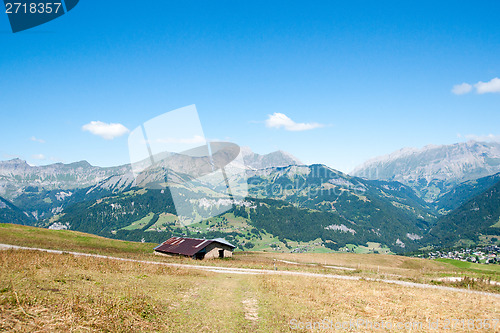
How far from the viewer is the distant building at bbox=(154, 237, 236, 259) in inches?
2612

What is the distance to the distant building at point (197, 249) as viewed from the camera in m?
66.3

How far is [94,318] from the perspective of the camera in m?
11.1

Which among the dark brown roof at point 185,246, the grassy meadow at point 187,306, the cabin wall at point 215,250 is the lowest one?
the cabin wall at point 215,250

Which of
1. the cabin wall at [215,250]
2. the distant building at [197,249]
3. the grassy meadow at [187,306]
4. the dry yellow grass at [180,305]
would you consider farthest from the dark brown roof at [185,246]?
the dry yellow grass at [180,305]

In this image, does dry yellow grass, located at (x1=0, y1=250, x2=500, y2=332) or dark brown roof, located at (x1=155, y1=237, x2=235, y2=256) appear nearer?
dry yellow grass, located at (x1=0, y1=250, x2=500, y2=332)

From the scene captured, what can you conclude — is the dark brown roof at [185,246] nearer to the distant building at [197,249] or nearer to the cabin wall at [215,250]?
the distant building at [197,249]

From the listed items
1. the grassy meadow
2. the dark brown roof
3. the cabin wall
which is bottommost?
the cabin wall

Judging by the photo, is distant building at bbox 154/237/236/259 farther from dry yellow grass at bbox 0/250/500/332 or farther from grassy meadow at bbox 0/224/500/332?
dry yellow grass at bbox 0/250/500/332

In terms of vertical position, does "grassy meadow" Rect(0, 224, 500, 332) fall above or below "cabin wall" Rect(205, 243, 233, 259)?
above

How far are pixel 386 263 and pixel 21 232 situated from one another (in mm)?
91037

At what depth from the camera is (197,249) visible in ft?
218

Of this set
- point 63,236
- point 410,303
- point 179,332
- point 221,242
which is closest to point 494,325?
point 410,303

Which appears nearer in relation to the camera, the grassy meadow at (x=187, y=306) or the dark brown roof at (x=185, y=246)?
the grassy meadow at (x=187, y=306)

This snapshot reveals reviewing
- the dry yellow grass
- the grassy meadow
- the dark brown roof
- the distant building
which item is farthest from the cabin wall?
the dry yellow grass
